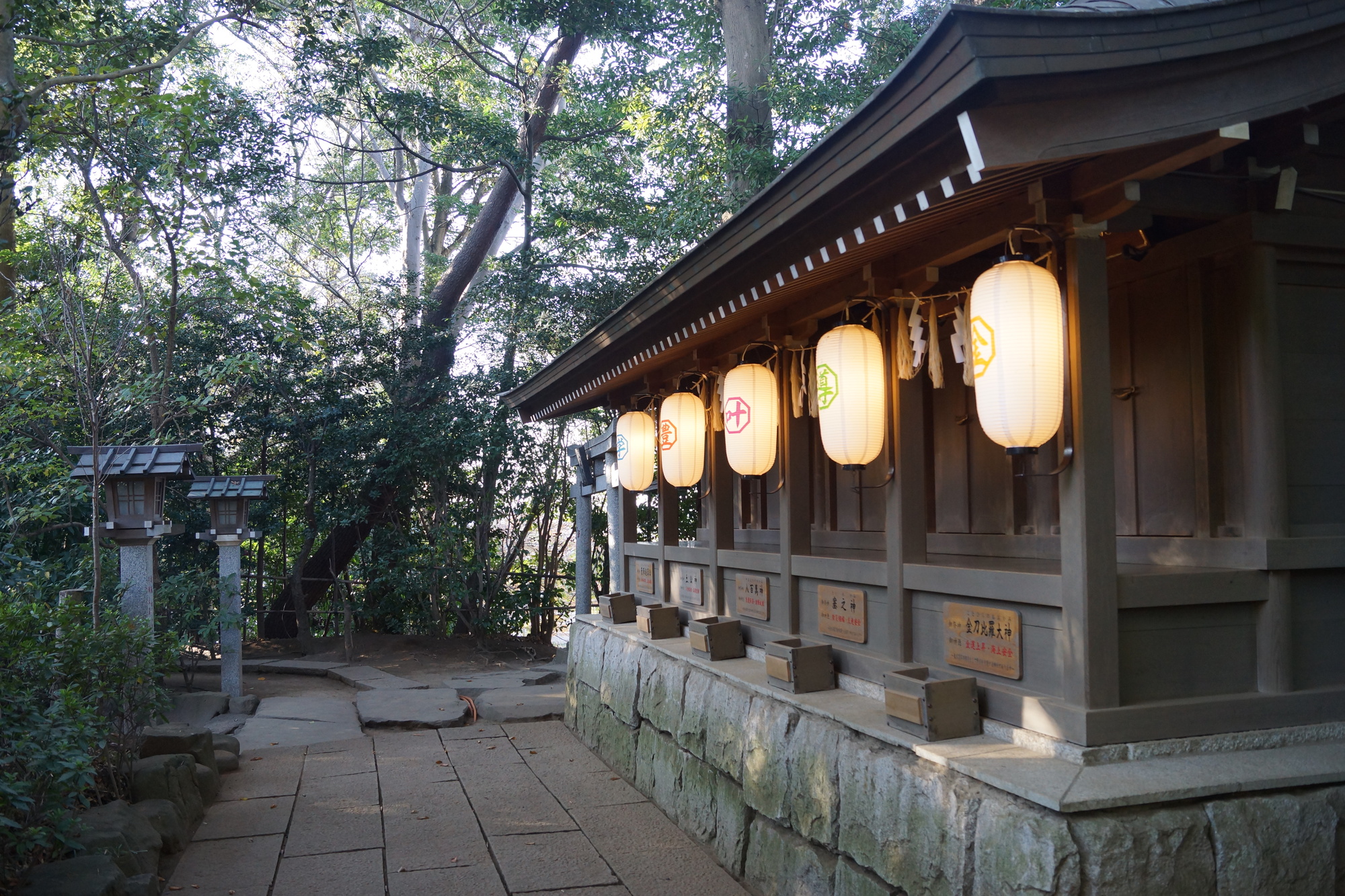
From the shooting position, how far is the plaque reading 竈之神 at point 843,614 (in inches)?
175

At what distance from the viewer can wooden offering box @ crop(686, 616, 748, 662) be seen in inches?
222

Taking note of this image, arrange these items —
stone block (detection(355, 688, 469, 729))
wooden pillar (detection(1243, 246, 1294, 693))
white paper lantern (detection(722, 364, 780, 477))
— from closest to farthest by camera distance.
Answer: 1. wooden pillar (detection(1243, 246, 1294, 693))
2. white paper lantern (detection(722, 364, 780, 477))
3. stone block (detection(355, 688, 469, 729))

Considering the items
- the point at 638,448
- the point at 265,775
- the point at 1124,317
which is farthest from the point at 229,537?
the point at 1124,317

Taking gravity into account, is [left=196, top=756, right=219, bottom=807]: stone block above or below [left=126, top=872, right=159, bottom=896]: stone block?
below

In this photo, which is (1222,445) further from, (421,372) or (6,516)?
(421,372)

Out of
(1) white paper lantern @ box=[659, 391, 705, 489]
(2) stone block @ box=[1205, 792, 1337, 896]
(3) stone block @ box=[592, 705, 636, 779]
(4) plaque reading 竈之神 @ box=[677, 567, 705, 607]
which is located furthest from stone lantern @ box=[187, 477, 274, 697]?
(2) stone block @ box=[1205, 792, 1337, 896]

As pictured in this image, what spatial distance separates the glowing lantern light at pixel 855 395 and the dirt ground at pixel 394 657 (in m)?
8.02

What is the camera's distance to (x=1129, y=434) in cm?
397

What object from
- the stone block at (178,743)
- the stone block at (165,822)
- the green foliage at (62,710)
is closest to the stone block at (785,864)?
the green foliage at (62,710)

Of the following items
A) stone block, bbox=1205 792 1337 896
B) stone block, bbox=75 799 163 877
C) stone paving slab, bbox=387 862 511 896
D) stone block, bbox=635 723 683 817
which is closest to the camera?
stone block, bbox=1205 792 1337 896

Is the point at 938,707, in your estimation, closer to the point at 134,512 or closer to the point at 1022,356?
the point at 1022,356

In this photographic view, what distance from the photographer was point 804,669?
455 centimetres

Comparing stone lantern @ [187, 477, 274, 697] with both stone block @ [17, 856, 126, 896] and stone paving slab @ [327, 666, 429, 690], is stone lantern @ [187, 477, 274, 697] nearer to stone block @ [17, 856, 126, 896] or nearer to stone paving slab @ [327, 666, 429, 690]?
stone paving slab @ [327, 666, 429, 690]

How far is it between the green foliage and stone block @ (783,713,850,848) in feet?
10.1
